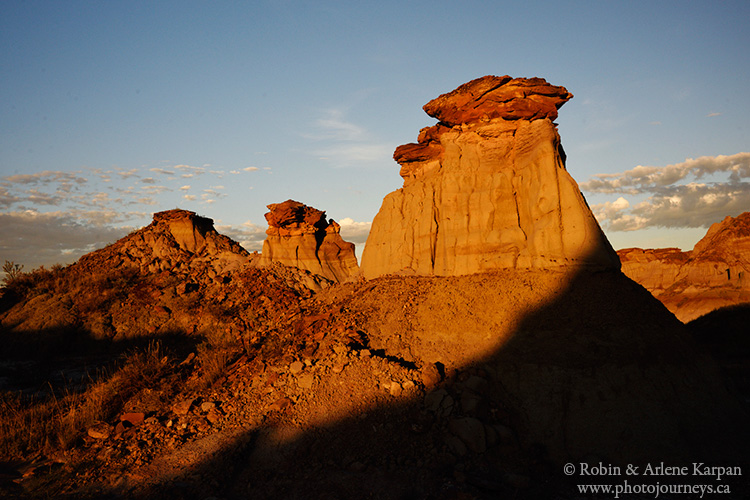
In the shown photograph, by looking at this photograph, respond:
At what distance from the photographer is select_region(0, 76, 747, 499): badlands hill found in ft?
24.4

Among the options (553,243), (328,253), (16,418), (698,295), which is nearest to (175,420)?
(16,418)

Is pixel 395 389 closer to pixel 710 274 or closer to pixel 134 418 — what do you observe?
pixel 134 418

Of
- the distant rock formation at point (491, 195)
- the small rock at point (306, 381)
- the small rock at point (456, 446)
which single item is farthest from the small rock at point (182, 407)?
the distant rock formation at point (491, 195)

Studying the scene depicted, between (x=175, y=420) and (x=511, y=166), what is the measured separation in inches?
425

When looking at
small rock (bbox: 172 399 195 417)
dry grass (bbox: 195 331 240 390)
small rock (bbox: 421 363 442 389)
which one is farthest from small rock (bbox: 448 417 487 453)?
dry grass (bbox: 195 331 240 390)

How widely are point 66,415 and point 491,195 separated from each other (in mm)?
12110

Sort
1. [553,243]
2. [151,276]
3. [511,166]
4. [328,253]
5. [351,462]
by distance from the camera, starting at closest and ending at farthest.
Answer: [351,462], [553,243], [511,166], [151,276], [328,253]

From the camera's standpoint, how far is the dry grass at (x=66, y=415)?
8.48m

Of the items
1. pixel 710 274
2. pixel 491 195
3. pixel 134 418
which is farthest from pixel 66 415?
pixel 710 274

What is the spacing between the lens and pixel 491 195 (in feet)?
40.7

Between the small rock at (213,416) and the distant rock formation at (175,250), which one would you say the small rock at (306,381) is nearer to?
the small rock at (213,416)

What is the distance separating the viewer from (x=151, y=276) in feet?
87.3

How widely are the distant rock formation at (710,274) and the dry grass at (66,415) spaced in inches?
1530

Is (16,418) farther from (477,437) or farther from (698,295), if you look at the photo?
(698,295)
